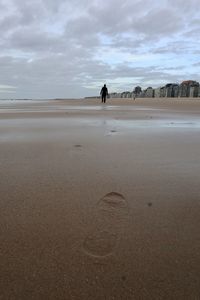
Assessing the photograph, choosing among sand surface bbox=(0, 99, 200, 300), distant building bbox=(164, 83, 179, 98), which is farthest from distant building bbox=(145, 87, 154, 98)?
sand surface bbox=(0, 99, 200, 300)

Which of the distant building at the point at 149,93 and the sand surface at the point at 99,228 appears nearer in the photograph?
the sand surface at the point at 99,228

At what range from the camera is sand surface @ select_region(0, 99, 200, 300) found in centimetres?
153

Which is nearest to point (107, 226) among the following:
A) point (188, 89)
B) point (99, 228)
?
point (99, 228)

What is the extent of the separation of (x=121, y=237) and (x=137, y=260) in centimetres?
25

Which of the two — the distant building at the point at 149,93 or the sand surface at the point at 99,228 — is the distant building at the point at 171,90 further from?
the sand surface at the point at 99,228

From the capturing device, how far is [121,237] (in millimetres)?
1949

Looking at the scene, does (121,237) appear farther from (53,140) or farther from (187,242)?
(53,140)

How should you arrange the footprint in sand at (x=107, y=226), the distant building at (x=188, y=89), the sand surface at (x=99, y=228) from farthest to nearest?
the distant building at (x=188, y=89)
the footprint in sand at (x=107, y=226)
the sand surface at (x=99, y=228)

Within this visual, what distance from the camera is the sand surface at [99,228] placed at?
1532mm

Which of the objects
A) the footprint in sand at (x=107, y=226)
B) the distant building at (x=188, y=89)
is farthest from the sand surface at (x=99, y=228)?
the distant building at (x=188, y=89)

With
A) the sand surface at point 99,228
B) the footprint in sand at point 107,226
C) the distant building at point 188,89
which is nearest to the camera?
the sand surface at point 99,228

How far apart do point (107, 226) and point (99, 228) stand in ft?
0.20

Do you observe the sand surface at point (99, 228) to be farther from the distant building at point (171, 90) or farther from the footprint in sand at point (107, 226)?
the distant building at point (171, 90)

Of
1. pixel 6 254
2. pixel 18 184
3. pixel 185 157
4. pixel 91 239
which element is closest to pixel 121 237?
pixel 91 239
